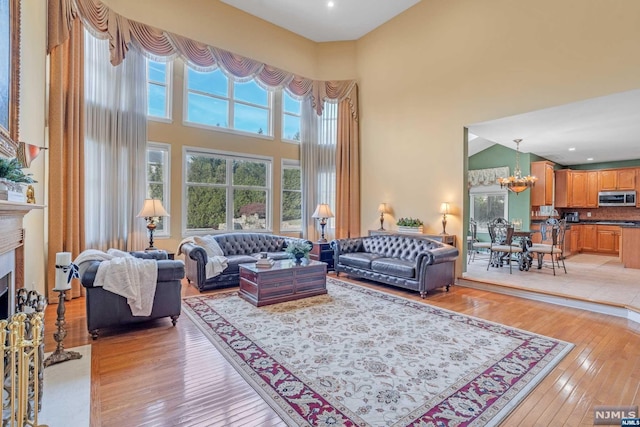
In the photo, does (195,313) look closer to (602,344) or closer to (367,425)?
(367,425)

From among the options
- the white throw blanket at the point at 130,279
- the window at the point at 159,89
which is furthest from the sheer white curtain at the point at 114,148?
the white throw blanket at the point at 130,279

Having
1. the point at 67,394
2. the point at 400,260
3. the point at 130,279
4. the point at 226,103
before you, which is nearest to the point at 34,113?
the point at 130,279

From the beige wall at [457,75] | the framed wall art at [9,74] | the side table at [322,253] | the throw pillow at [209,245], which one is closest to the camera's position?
the framed wall art at [9,74]

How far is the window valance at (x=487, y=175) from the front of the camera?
30.6ft

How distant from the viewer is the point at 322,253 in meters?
6.85

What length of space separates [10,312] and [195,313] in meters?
1.82

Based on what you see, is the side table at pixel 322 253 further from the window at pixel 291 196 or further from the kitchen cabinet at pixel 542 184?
the kitchen cabinet at pixel 542 184

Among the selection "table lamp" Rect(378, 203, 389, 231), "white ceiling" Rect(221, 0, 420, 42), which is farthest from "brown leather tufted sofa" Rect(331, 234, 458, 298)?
"white ceiling" Rect(221, 0, 420, 42)

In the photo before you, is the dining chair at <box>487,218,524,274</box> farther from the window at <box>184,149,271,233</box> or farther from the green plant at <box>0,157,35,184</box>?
the green plant at <box>0,157,35,184</box>

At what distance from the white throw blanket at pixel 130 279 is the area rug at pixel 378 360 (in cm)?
69

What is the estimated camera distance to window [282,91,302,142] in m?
7.71

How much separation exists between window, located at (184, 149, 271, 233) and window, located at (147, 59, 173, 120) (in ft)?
2.98

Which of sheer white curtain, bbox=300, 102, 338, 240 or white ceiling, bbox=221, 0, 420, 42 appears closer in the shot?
white ceiling, bbox=221, 0, 420, 42

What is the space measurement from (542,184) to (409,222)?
491 cm
